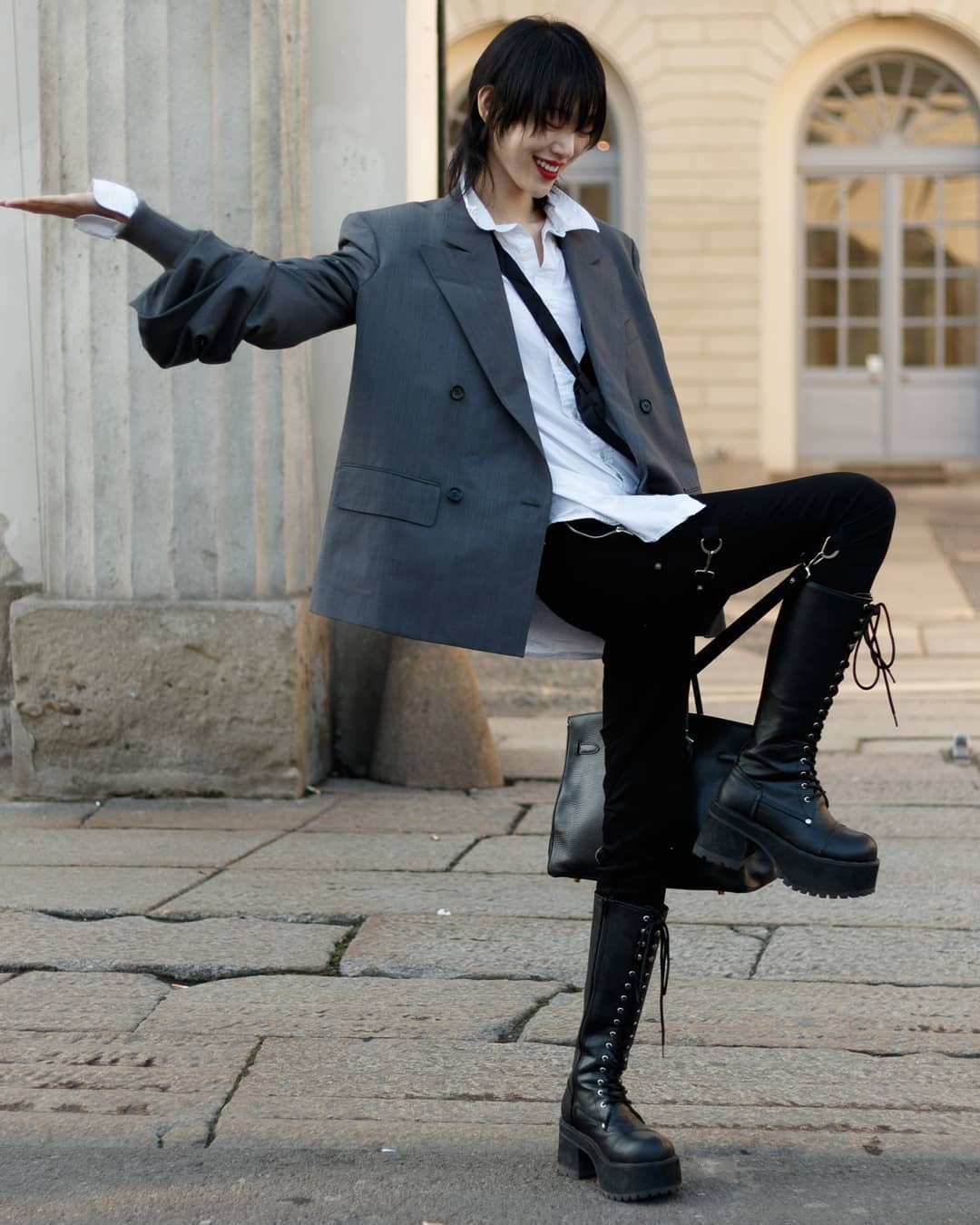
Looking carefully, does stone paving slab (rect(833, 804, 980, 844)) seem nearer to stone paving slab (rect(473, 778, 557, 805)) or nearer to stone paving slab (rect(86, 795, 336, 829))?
stone paving slab (rect(473, 778, 557, 805))

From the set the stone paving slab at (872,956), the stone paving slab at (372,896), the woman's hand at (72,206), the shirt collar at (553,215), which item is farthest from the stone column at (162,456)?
the woman's hand at (72,206)

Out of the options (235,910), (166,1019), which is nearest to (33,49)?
(235,910)

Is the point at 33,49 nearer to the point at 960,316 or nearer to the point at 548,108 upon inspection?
the point at 548,108

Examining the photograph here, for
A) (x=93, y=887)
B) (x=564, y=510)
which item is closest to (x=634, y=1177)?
(x=564, y=510)

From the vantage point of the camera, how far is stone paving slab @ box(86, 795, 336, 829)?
5.18m

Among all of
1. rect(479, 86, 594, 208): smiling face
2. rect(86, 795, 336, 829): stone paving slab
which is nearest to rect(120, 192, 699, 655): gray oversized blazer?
rect(479, 86, 594, 208): smiling face

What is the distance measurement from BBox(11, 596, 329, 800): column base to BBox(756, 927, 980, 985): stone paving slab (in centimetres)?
194

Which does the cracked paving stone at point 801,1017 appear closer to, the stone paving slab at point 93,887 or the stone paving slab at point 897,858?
the stone paving slab at point 897,858

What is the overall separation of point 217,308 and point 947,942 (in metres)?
2.30

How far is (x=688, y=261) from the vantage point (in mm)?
17156

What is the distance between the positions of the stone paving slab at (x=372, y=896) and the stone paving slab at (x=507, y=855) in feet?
0.29

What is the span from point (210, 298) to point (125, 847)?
9.00 ft

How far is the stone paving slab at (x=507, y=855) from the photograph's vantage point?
15.3 feet

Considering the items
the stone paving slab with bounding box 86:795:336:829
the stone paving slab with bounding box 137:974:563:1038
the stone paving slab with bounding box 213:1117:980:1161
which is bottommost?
the stone paving slab with bounding box 213:1117:980:1161
